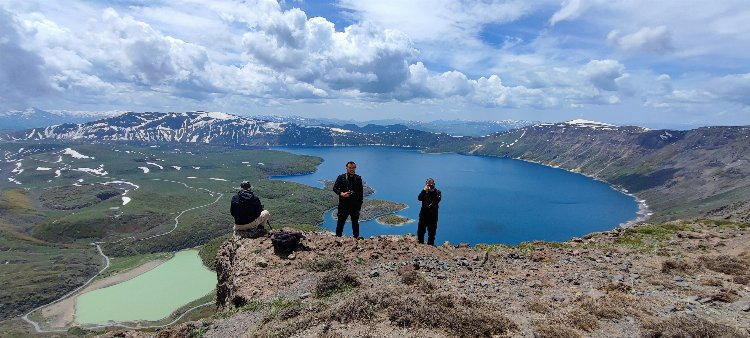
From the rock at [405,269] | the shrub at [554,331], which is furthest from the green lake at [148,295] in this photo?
the shrub at [554,331]

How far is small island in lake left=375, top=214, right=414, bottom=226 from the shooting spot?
6215 inches

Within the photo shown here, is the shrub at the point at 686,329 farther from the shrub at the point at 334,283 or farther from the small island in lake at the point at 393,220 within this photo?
the small island in lake at the point at 393,220

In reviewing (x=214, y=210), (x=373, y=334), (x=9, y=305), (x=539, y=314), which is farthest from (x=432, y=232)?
(x=214, y=210)

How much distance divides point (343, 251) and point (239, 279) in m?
4.30

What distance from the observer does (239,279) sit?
15.8m

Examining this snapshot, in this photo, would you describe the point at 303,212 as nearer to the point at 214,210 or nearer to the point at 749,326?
the point at 214,210

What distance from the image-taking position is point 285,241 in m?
17.4

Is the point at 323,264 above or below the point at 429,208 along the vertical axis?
below

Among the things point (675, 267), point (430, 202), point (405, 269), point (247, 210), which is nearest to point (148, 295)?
point (247, 210)

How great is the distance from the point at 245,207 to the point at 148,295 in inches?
4298

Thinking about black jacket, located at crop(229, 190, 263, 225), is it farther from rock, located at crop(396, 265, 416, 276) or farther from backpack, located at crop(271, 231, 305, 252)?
rock, located at crop(396, 265, 416, 276)

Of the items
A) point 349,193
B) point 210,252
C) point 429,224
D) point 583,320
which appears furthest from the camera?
point 210,252

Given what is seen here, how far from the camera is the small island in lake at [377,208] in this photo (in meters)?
173

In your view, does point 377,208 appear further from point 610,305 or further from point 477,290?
point 610,305
